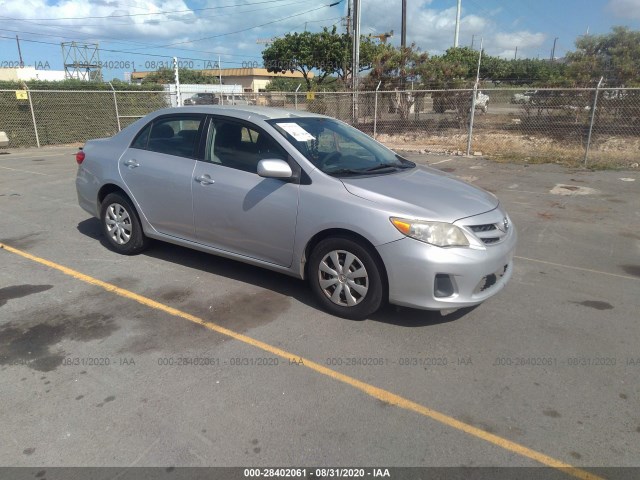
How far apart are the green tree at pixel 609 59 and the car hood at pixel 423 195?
1606cm

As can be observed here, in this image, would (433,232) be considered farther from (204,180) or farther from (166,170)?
(166,170)

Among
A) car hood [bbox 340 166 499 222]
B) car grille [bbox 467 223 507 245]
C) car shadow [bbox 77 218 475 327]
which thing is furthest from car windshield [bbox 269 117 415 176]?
car shadow [bbox 77 218 475 327]

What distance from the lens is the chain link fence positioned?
1468cm

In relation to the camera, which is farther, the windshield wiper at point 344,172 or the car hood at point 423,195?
the windshield wiper at point 344,172

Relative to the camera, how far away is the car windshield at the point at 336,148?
4.12 meters

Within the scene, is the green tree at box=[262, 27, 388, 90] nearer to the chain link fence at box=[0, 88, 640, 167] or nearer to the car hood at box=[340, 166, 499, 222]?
the chain link fence at box=[0, 88, 640, 167]

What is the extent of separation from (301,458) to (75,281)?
10.8 ft

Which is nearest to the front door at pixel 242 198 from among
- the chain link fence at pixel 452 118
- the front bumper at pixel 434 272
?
the front bumper at pixel 434 272

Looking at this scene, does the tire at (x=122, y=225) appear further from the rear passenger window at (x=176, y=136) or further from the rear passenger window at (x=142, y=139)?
the rear passenger window at (x=176, y=136)

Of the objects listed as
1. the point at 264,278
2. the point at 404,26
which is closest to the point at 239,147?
the point at 264,278

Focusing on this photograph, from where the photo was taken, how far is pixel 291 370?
10.5 ft

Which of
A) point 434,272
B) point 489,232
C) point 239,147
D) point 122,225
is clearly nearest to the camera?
point 434,272

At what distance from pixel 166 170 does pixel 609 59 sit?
59.8ft

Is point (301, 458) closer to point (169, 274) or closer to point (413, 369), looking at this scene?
point (413, 369)
